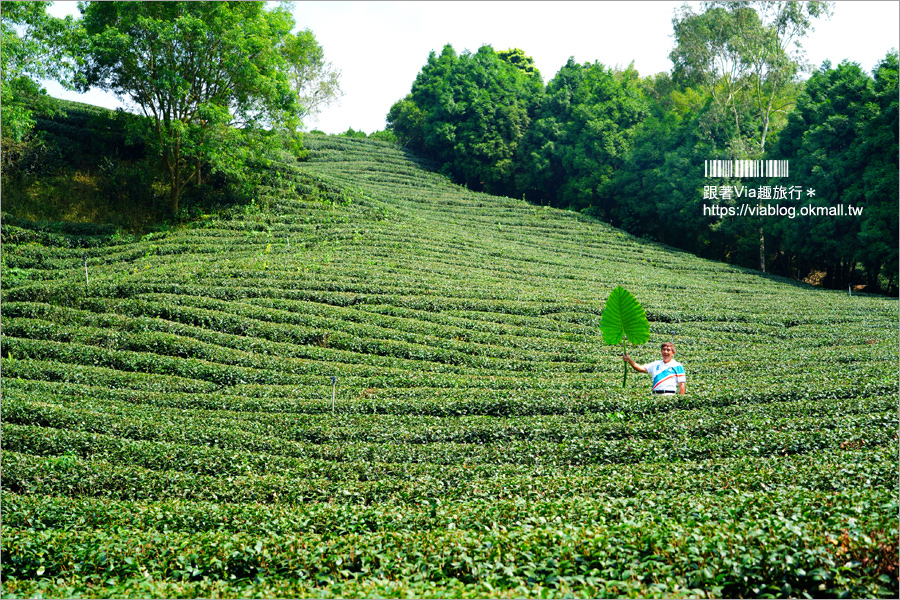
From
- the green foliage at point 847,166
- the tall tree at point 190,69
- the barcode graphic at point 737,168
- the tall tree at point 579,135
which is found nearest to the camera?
the tall tree at point 190,69

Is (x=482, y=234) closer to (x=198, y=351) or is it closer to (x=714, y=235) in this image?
(x=714, y=235)

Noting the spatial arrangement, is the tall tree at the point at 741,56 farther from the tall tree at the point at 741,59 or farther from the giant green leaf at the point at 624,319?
the giant green leaf at the point at 624,319

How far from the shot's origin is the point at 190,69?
2694 centimetres

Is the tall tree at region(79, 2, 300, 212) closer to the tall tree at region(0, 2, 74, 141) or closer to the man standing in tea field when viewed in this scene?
the tall tree at region(0, 2, 74, 141)

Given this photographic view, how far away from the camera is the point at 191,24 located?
83.9 ft

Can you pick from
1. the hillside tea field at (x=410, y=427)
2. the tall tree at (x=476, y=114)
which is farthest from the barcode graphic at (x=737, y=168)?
the tall tree at (x=476, y=114)

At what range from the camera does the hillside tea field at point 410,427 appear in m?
6.15

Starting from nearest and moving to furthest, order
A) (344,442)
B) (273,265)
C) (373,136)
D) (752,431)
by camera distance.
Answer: (752,431)
(344,442)
(273,265)
(373,136)

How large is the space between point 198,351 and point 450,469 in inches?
399

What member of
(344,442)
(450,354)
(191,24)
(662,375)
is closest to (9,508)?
(344,442)

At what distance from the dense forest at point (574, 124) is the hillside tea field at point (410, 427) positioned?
15.7ft

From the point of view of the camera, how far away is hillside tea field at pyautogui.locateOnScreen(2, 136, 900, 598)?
20.2 ft

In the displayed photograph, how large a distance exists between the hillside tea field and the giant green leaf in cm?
179

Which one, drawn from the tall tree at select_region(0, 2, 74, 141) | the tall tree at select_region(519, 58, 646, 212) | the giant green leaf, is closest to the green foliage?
the tall tree at select_region(519, 58, 646, 212)
